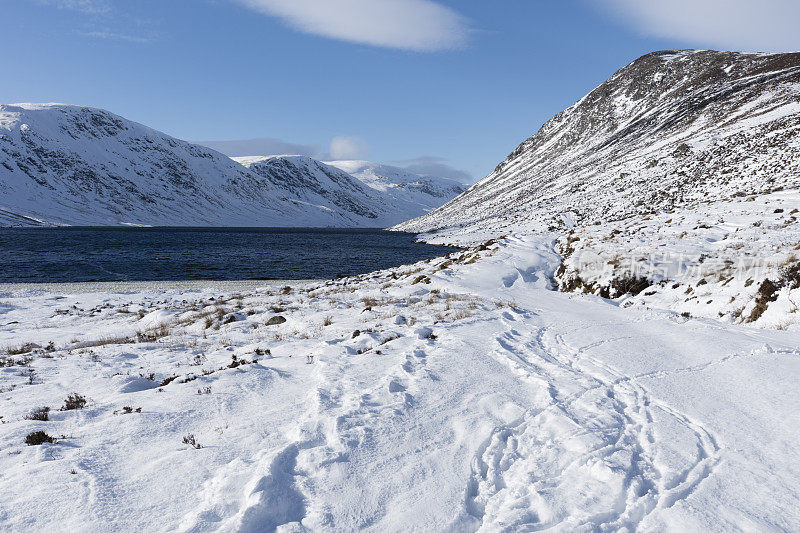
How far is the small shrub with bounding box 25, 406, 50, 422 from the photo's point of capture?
6398 millimetres

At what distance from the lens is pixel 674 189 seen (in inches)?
2019

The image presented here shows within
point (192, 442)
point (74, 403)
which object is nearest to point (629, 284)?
point (192, 442)

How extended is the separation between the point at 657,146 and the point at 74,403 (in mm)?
88455

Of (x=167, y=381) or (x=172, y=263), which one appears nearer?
(x=167, y=381)

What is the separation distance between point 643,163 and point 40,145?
253m

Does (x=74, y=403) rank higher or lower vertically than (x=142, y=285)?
higher

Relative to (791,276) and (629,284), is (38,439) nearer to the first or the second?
(791,276)

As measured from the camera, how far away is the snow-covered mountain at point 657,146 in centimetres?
4731

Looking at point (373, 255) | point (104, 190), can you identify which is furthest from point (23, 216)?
point (373, 255)

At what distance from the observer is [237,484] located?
14.5 feet

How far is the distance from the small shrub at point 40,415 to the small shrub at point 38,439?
893 millimetres

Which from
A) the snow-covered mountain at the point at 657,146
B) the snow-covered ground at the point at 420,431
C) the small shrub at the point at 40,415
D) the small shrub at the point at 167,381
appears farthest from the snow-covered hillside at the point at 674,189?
the small shrub at the point at 40,415

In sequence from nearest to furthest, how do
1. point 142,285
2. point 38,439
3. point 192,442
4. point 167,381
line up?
point 192,442
point 38,439
point 167,381
point 142,285

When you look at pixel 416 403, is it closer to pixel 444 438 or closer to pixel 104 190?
pixel 444 438
